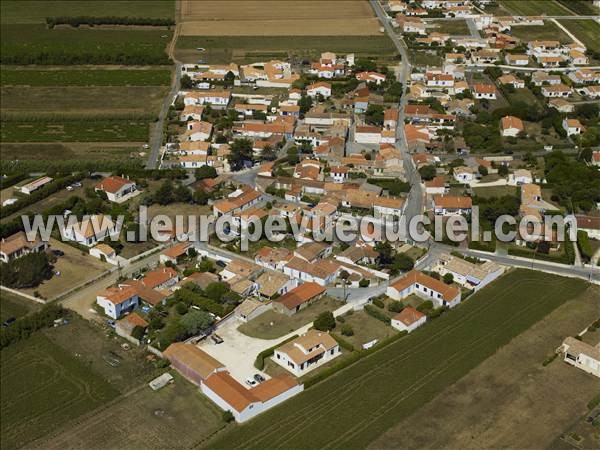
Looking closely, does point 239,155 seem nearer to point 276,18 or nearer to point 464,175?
point 464,175

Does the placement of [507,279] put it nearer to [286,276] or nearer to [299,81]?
[286,276]

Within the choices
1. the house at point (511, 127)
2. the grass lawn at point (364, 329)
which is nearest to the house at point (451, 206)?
the grass lawn at point (364, 329)

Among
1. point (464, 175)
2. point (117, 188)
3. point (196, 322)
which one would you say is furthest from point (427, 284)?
A: point (117, 188)

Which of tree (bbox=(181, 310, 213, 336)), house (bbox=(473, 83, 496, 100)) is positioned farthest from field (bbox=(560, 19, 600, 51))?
tree (bbox=(181, 310, 213, 336))

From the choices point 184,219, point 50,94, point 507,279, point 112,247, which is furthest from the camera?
point 50,94

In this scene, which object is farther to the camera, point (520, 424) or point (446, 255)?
point (446, 255)

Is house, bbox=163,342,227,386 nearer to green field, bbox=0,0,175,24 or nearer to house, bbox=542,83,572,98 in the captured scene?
house, bbox=542,83,572,98

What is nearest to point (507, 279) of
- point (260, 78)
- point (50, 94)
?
point (260, 78)
